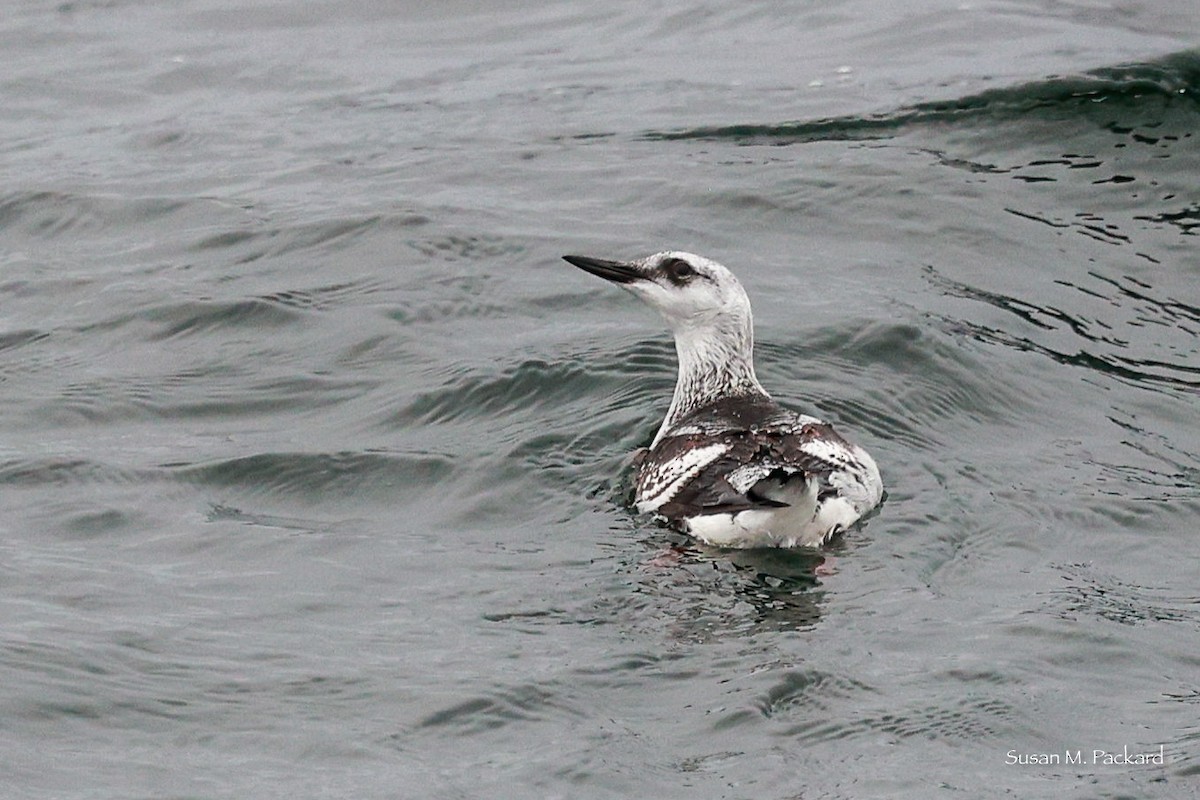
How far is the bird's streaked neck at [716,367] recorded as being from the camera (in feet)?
35.1

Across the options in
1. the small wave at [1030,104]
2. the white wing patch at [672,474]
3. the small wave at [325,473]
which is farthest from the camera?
the small wave at [1030,104]

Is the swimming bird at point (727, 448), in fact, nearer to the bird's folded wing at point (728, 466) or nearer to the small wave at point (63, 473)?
the bird's folded wing at point (728, 466)

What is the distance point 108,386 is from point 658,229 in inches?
169

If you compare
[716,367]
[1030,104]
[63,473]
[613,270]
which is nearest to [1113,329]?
[716,367]

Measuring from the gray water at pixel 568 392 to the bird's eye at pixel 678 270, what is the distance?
3.09 ft

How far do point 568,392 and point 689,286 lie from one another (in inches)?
43.3

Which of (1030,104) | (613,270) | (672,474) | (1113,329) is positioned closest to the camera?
(672,474)

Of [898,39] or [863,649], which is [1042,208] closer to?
[898,39]

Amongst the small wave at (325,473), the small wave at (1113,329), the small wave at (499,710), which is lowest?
the small wave at (1113,329)

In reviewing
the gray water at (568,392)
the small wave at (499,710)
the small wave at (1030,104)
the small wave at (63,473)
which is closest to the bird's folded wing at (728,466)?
the gray water at (568,392)

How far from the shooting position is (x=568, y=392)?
37.2ft

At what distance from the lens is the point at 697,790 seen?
6312mm

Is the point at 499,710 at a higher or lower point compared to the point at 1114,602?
higher

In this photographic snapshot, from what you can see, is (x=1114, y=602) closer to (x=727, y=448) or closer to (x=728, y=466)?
(x=728, y=466)
